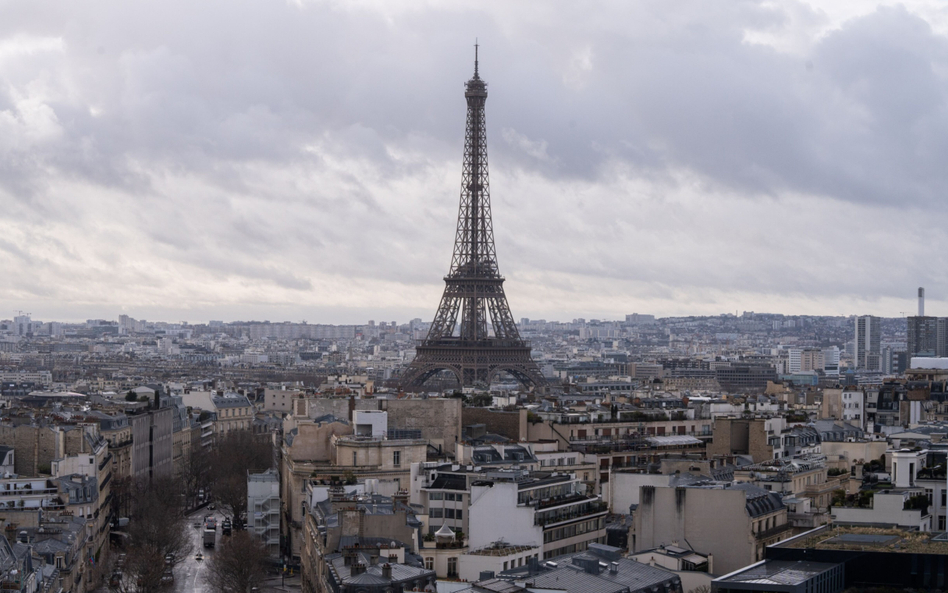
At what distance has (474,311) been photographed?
121 meters

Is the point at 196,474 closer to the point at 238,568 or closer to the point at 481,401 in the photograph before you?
the point at 481,401

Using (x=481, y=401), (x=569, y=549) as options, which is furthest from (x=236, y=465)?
(x=569, y=549)

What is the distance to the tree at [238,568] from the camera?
159 feet

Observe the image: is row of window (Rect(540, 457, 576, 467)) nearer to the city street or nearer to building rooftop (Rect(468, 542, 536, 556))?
the city street

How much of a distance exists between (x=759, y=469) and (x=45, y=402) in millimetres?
50348

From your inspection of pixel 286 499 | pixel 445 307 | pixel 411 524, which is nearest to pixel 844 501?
pixel 411 524

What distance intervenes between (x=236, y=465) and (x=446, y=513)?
30131mm

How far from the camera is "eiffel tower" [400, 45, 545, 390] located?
4601 inches

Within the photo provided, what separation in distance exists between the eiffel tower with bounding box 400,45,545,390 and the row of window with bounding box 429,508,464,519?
6707 cm

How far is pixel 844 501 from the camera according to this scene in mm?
44906

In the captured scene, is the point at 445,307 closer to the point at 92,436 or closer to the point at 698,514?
the point at 92,436

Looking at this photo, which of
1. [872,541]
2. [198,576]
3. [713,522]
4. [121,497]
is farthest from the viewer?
[121,497]

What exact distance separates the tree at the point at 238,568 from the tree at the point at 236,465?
11733mm

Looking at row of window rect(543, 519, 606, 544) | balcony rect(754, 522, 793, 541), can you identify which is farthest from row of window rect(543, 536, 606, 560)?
balcony rect(754, 522, 793, 541)
